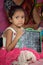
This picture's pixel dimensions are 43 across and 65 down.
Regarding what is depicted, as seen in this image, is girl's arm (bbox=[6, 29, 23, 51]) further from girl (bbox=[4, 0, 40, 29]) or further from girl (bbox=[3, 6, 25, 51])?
girl (bbox=[4, 0, 40, 29])

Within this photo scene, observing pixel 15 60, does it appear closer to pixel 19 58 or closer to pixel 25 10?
pixel 19 58

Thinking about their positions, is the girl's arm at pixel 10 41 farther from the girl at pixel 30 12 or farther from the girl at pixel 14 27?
the girl at pixel 30 12

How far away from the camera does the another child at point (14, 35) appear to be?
93 centimetres

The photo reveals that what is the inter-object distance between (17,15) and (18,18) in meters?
0.02

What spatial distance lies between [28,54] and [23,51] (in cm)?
4

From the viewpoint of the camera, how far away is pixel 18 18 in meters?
0.94

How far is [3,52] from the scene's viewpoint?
0.94 meters

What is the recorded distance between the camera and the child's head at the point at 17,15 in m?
0.93

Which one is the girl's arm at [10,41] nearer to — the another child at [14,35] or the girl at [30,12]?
the another child at [14,35]

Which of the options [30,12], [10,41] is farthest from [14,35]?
[30,12]

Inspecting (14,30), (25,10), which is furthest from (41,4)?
(14,30)

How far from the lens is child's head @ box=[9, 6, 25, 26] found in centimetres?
93

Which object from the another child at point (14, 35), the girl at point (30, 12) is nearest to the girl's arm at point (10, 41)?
the another child at point (14, 35)

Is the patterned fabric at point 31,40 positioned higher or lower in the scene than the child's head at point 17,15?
lower
